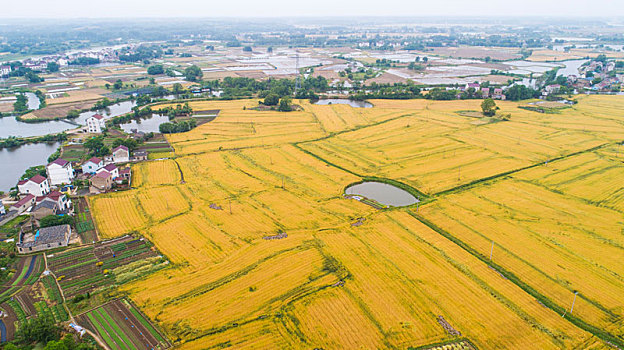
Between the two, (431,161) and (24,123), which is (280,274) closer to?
(431,161)

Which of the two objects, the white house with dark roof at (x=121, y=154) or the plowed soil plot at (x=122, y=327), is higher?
the white house with dark roof at (x=121, y=154)

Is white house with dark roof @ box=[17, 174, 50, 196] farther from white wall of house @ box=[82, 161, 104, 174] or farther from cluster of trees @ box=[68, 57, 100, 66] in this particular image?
cluster of trees @ box=[68, 57, 100, 66]

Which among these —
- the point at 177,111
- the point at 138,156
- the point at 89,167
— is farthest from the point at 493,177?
the point at 177,111

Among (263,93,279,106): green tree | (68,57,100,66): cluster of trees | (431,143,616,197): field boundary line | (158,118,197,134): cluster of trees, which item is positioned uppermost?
(68,57,100,66): cluster of trees

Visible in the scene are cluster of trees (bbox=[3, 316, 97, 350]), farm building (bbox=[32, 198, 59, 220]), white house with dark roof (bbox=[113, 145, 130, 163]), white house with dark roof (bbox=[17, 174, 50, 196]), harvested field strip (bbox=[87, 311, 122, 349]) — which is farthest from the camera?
white house with dark roof (bbox=[113, 145, 130, 163])

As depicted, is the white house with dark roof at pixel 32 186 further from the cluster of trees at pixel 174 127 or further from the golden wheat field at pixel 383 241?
the cluster of trees at pixel 174 127

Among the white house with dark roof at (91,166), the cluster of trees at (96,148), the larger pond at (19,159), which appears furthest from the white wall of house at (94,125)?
the white house with dark roof at (91,166)

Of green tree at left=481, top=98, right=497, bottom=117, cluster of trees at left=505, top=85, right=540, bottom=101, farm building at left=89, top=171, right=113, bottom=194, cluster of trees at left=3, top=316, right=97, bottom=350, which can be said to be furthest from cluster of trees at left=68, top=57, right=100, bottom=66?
cluster of trees at left=3, top=316, right=97, bottom=350
